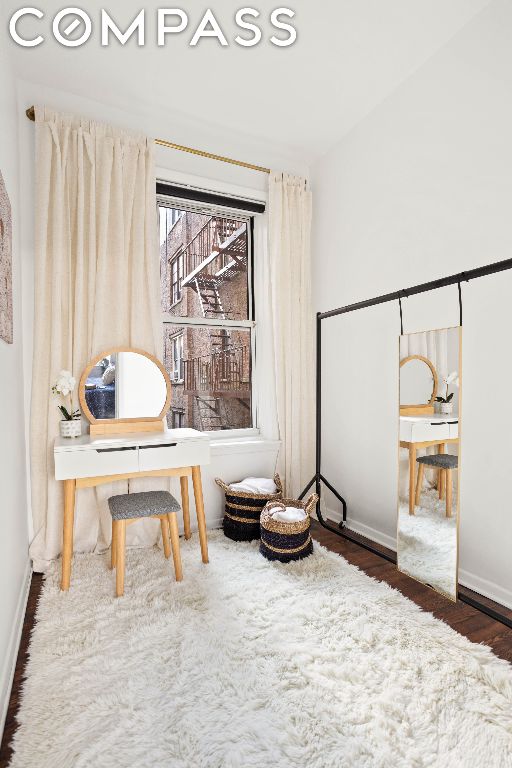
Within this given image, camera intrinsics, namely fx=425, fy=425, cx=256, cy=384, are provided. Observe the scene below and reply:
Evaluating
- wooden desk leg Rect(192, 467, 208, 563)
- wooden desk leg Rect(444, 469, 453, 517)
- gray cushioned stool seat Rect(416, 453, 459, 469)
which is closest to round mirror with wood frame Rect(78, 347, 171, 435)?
wooden desk leg Rect(192, 467, 208, 563)

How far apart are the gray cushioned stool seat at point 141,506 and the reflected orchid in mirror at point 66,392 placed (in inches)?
22.8

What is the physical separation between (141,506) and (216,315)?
160 cm

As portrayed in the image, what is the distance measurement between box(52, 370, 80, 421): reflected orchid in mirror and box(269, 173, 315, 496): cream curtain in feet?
4.60

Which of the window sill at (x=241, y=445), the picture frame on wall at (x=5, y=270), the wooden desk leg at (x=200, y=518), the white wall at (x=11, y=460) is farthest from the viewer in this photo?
the window sill at (x=241, y=445)

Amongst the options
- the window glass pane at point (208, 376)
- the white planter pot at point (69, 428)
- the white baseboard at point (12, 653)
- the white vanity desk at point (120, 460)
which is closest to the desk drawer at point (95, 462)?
the white vanity desk at point (120, 460)

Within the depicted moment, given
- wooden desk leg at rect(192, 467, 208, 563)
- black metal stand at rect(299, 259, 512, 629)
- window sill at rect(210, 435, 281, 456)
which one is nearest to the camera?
black metal stand at rect(299, 259, 512, 629)

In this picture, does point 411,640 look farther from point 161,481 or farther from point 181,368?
point 181,368

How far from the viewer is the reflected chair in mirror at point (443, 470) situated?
2098 mm

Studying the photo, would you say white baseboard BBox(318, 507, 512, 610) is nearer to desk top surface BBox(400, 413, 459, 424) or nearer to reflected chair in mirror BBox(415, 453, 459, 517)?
reflected chair in mirror BBox(415, 453, 459, 517)

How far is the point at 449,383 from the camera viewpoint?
2.12 meters

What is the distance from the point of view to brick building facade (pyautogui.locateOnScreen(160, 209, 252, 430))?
10.1ft

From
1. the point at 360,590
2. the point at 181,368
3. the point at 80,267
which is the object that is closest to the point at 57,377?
the point at 80,267

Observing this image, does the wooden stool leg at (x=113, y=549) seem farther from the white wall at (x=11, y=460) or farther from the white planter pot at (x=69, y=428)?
the white planter pot at (x=69, y=428)

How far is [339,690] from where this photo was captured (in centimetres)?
145
